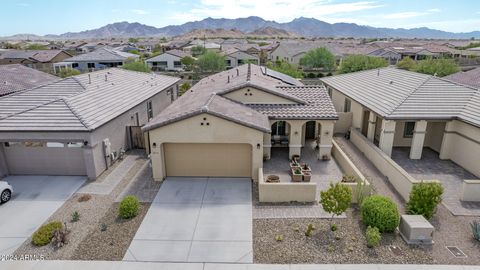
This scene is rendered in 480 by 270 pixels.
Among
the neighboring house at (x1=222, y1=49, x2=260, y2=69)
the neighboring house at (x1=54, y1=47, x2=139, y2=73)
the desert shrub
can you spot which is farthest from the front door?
the neighboring house at (x1=222, y1=49, x2=260, y2=69)

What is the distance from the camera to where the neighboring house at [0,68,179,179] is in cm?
1625

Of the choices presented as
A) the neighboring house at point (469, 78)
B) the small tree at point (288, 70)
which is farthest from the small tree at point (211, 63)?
the neighboring house at point (469, 78)

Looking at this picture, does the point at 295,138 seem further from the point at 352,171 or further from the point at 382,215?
the point at 382,215

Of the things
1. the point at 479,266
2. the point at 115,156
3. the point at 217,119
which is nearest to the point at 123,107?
the point at 115,156

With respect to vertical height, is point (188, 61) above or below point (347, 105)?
above

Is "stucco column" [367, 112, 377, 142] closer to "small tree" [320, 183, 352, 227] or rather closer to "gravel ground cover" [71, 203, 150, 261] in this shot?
"small tree" [320, 183, 352, 227]

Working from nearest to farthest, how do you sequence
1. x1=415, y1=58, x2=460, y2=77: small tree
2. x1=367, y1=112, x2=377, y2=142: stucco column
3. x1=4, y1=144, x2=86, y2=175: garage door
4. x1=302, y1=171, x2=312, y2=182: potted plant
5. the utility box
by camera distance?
1. the utility box
2. x1=302, y1=171, x2=312, y2=182: potted plant
3. x1=4, y1=144, x2=86, y2=175: garage door
4. x1=367, y1=112, x2=377, y2=142: stucco column
5. x1=415, y1=58, x2=460, y2=77: small tree

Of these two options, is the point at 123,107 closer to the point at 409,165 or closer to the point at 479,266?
the point at 409,165

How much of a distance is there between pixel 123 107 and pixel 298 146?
11.9m

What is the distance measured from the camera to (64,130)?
16031mm

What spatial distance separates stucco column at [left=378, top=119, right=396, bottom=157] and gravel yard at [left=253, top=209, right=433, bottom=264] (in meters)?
7.71

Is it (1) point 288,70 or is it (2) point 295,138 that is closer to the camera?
(2) point 295,138

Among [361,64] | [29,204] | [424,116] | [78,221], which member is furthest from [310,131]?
[361,64]

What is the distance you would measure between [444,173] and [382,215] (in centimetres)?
807
